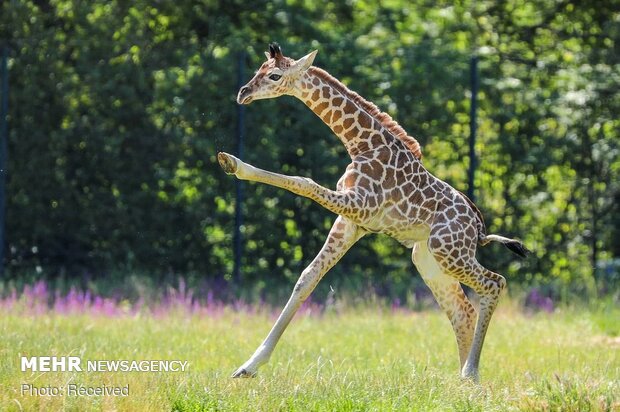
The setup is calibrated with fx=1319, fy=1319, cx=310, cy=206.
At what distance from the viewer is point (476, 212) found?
9234mm

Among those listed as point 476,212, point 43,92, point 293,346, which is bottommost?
point 293,346

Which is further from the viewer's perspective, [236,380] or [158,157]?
[158,157]

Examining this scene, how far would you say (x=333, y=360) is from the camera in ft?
33.1

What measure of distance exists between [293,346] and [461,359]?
2.07m

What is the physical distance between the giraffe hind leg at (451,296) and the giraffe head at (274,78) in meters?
1.45

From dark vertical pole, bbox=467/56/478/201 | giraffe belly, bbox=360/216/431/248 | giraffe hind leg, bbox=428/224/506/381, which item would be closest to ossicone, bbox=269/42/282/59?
giraffe belly, bbox=360/216/431/248

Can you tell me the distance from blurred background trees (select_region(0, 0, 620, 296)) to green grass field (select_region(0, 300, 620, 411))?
1962mm

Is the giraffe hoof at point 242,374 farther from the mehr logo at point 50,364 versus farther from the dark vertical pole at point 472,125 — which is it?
the dark vertical pole at point 472,125

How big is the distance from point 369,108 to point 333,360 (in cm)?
222

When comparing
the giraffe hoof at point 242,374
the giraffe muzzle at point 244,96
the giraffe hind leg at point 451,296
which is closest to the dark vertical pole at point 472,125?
the giraffe hind leg at point 451,296

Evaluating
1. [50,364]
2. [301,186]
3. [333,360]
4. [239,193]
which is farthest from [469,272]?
[239,193]

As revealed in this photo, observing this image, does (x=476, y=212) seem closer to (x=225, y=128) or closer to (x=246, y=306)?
(x=246, y=306)

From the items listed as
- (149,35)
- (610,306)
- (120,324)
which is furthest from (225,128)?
(610,306)

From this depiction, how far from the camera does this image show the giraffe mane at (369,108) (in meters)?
8.77
